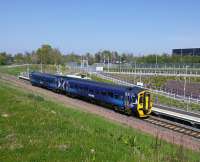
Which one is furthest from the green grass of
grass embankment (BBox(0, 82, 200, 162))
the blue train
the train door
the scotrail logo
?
grass embankment (BBox(0, 82, 200, 162))

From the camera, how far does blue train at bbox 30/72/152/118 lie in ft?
104

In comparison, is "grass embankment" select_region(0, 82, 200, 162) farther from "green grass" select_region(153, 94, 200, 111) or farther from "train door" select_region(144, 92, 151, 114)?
"green grass" select_region(153, 94, 200, 111)

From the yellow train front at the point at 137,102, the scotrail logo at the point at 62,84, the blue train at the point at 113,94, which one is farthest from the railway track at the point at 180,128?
the scotrail logo at the point at 62,84

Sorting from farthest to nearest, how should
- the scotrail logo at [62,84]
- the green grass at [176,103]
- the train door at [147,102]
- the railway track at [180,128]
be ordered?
the scotrail logo at [62,84] → the green grass at [176,103] → the train door at [147,102] → the railway track at [180,128]

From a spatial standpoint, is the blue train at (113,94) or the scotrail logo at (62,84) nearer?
the blue train at (113,94)

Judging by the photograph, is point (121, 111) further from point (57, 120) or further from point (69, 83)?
point (57, 120)

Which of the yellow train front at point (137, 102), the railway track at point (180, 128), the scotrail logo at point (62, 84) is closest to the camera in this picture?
the railway track at point (180, 128)

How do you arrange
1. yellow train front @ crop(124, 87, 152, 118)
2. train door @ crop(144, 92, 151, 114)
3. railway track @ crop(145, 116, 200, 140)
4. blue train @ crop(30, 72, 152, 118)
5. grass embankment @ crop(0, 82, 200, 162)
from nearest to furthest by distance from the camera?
grass embankment @ crop(0, 82, 200, 162), railway track @ crop(145, 116, 200, 140), yellow train front @ crop(124, 87, 152, 118), blue train @ crop(30, 72, 152, 118), train door @ crop(144, 92, 151, 114)

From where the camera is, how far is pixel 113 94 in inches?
1353

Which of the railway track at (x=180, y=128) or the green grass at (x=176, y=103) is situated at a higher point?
the railway track at (x=180, y=128)

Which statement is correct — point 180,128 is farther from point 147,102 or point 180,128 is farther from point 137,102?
point 147,102

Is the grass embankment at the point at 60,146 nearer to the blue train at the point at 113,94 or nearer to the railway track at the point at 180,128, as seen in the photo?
the railway track at the point at 180,128

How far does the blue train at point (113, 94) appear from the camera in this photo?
1251 inches

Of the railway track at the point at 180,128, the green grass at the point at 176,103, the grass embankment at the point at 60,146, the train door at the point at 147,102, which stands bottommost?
the green grass at the point at 176,103
